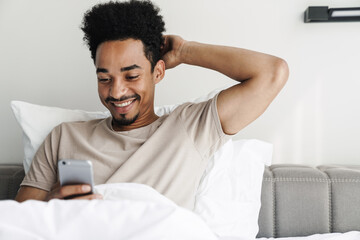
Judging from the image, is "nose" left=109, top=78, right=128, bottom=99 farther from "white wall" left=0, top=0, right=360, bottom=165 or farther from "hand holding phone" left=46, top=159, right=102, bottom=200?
"white wall" left=0, top=0, right=360, bottom=165

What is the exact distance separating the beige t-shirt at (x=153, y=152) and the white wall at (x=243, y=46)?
1.40 ft

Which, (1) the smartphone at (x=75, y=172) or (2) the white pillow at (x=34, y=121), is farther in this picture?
(2) the white pillow at (x=34, y=121)

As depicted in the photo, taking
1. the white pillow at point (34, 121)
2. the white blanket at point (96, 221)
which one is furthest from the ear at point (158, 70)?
the white blanket at point (96, 221)

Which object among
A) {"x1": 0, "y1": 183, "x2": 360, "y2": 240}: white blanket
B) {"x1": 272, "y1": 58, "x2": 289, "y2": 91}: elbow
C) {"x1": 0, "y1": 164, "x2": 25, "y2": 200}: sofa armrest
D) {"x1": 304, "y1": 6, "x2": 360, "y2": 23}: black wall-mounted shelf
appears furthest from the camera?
{"x1": 304, "y1": 6, "x2": 360, "y2": 23}: black wall-mounted shelf

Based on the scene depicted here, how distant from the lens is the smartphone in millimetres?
833

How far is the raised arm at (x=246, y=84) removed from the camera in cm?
106

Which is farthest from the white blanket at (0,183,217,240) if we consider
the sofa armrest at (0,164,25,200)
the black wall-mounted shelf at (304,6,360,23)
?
the black wall-mounted shelf at (304,6,360,23)

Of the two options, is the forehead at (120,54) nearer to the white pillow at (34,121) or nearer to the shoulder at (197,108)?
the shoulder at (197,108)

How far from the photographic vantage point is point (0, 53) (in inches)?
63.1

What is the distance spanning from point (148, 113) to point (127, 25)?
31cm

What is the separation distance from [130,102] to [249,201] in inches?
20.7

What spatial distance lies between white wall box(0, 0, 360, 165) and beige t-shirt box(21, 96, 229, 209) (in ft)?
1.40

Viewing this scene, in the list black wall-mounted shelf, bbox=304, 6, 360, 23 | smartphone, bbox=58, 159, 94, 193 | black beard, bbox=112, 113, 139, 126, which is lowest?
smartphone, bbox=58, 159, 94, 193

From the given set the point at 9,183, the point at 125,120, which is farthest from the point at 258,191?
the point at 9,183
